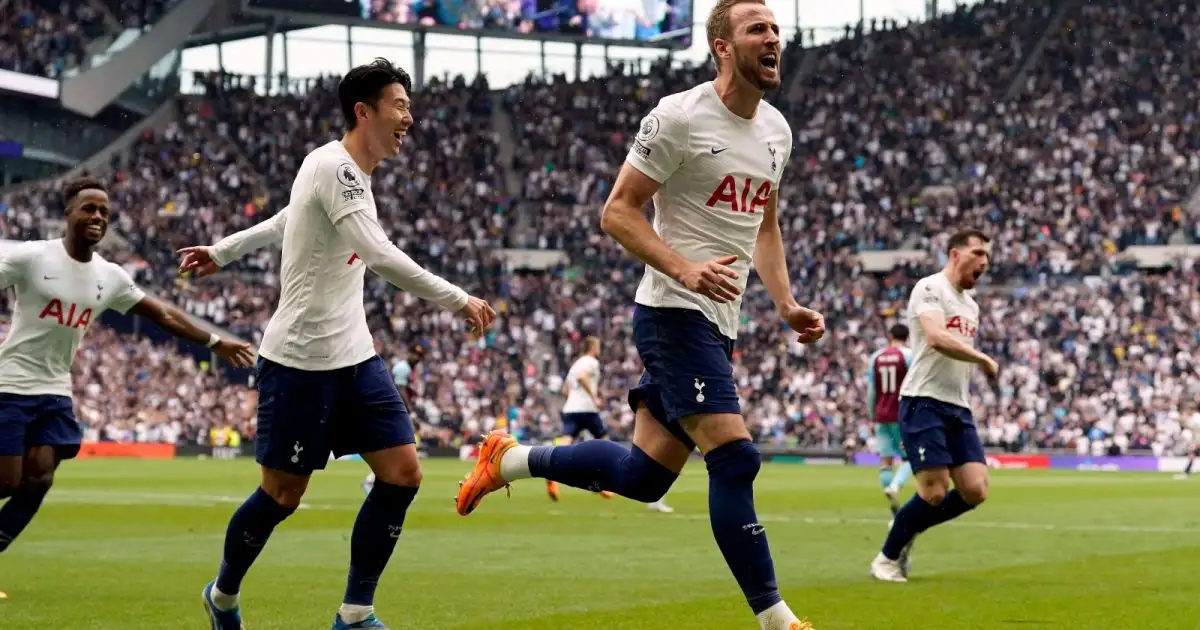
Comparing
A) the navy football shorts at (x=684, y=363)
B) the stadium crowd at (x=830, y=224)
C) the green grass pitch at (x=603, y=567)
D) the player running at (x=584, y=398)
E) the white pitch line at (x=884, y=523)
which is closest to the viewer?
the navy football shorts at (x=684, y=363)

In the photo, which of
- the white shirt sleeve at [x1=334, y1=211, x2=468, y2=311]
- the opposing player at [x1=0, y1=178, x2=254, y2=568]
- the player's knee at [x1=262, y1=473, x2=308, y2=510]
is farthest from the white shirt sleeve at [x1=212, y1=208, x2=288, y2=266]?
the opposing player at [x1=0, y1=178, x2=254, y2=568]

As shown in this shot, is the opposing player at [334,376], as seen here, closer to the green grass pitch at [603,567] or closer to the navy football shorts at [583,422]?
the green grass pitch at [603,567]

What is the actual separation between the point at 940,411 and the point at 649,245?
5329mm

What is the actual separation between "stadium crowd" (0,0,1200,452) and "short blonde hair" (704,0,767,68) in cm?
3455

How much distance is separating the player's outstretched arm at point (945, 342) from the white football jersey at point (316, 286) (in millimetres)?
4822

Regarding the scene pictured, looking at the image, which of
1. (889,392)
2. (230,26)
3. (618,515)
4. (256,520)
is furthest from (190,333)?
(230,26)

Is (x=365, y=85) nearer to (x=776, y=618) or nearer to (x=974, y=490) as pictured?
(x=776, y=618)

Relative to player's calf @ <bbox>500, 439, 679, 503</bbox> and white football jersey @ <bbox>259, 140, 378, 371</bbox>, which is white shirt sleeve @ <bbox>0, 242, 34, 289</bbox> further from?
player's calf @ <bbox>500, 439, 679, 503</bbox>

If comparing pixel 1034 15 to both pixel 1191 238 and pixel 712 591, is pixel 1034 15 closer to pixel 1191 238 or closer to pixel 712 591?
pixel 1191 238

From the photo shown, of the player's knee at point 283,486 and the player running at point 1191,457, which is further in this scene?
the player running at point 1191,457

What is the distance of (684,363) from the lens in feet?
21.0

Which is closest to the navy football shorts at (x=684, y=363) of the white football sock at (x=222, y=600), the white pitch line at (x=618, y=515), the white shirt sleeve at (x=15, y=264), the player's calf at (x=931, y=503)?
the white football sock at (x=222, y=600)

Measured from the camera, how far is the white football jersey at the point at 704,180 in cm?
652

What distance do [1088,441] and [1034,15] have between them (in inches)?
720
